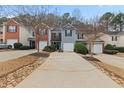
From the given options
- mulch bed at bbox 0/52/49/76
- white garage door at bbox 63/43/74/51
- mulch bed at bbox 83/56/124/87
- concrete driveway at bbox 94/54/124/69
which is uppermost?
white garage door at bbox 63/43/74/51

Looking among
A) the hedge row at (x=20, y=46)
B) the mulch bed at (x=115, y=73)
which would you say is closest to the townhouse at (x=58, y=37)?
the hedge row at (x=20, y=46)

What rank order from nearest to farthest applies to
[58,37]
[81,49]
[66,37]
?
[81,49] < [58,37] < [66,37]

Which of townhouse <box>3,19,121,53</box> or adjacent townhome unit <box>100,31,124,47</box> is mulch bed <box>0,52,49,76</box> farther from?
adjacent townhome unit <box>100,31,124,47</box>

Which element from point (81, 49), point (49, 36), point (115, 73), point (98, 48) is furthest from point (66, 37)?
point (115, 73)

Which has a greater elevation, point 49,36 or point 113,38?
point 49,36

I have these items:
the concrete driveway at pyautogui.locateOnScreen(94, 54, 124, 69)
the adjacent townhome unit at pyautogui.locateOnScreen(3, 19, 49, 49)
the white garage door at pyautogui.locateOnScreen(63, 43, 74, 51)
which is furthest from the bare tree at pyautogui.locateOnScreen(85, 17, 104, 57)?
the white garage door at pyautogui.locateOnScreen(63, 43, 74, 51)

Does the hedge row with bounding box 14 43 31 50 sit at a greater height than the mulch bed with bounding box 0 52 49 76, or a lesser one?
greater

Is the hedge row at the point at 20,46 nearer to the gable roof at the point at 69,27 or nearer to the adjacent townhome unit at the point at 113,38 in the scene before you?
the adjacent townhome unit at the point at 113,38

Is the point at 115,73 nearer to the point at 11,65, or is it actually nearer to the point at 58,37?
the point at 11,65

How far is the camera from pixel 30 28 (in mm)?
29453

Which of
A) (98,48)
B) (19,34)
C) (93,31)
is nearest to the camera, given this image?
(93,31)

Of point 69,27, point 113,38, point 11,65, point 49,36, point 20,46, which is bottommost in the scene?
point 11,65

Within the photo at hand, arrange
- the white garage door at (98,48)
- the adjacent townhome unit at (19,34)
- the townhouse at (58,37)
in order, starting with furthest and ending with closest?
the white garage door at (98,48) → the townhouse at (58,37) → the adjacent townhome unit at (19,34)
